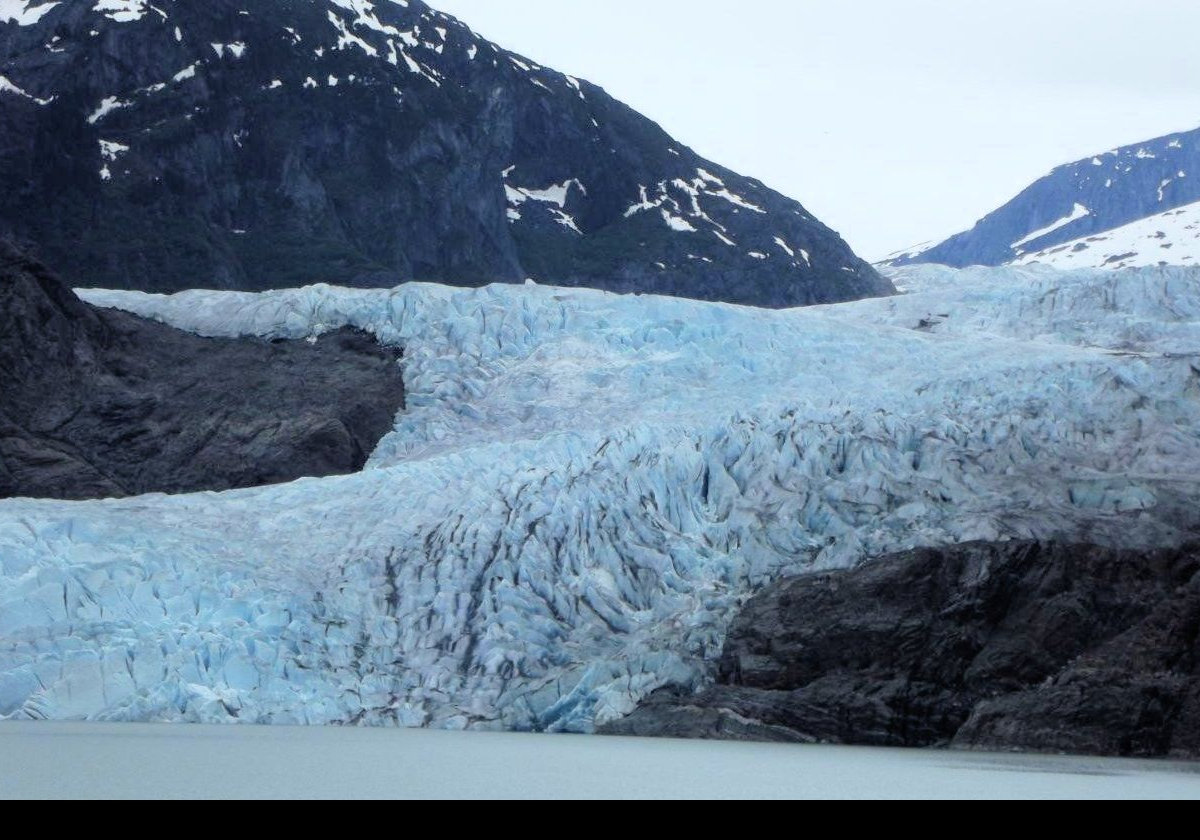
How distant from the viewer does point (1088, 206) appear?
111188mm

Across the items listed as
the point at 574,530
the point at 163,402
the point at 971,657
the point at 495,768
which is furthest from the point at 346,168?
the point at 495,768

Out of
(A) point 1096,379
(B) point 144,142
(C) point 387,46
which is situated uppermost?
(C) point 387,46

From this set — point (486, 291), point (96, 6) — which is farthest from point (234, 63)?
point (486, 291)

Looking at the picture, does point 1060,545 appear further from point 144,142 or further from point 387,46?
point 387,46

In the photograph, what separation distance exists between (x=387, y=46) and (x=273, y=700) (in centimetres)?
4866

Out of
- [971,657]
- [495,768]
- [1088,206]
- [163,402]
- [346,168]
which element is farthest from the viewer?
[1088,206]

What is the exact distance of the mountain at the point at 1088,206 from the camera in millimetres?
104812

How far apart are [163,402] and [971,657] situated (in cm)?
1387

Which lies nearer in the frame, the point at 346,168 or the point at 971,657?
the point at 971,657

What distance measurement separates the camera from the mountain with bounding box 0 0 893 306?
4812cm

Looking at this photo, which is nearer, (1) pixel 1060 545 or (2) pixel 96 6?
(1) pixel 1060 545

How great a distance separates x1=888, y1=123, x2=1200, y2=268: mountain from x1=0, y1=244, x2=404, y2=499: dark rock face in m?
80.7

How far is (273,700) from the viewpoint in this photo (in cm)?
1493

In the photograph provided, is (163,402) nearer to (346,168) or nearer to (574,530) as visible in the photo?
(574,530)
